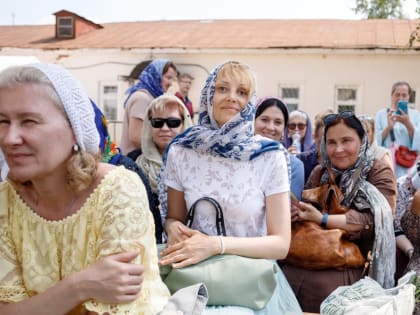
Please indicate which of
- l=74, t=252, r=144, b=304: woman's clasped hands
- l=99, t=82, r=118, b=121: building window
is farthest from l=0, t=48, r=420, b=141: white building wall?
l=74, t=252, r=144, b=304: woman's clasped hands

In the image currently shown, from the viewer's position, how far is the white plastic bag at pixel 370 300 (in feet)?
7.30

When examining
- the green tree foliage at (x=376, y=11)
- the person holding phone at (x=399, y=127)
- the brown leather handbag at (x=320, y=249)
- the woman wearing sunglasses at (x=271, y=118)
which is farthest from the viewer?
the green tree foliage at (x=376, y=11)

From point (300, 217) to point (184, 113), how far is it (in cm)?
115

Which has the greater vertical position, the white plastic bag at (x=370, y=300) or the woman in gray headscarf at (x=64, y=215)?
the woman in gray headscarf at (x=64, y=215)

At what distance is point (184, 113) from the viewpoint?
11.7 ft

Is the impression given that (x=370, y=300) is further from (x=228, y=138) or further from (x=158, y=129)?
(x=158, y=129)

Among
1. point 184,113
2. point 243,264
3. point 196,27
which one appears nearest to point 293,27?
point 196,27

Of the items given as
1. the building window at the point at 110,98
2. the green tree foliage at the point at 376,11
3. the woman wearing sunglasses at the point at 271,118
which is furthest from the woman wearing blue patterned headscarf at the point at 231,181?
the green tree foliage at the point at 376,11

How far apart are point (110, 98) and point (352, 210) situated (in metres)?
14.8

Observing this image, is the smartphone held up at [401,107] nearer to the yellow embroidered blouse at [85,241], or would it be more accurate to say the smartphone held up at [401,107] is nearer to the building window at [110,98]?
the yellow embroidered blouse at [85,241]

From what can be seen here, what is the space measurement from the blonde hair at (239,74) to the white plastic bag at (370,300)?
3.55 feet

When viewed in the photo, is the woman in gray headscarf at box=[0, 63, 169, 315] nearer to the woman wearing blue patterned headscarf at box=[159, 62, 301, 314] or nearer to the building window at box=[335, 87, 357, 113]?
the woman wearing blue patterned headscarf at box=[159, 62, 301, 314]

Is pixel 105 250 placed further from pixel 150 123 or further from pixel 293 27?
pixel 293 27

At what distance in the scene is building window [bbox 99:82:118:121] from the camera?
16938mm
